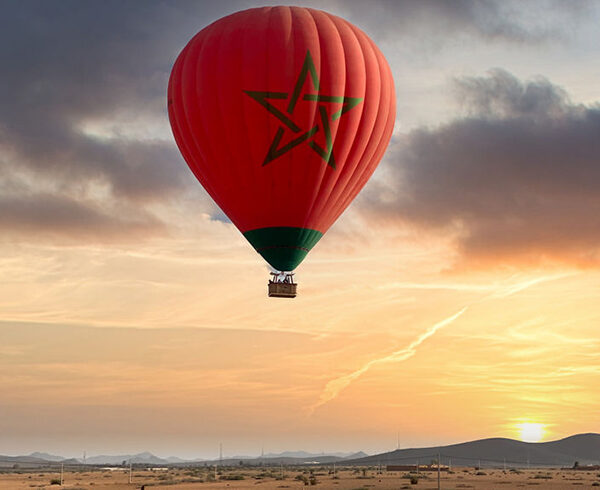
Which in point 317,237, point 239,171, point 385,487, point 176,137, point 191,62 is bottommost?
point 385,487

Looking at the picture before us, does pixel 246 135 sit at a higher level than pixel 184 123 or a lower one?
lower

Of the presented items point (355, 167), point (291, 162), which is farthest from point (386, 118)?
point (291, 162)

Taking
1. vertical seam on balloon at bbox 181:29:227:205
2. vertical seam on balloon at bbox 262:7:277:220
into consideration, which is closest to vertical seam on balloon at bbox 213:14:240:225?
vertical seam on balloon at bbox 181:29:227:205

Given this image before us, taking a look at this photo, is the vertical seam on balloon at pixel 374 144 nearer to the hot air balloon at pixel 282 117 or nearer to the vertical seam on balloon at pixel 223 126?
the hot air balloon at pixel 282 117

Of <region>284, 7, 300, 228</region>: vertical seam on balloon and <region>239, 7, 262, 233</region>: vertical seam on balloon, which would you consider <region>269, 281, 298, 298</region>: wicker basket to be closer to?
<region>284, 7, 300, 228</region>: vertical seam on balloon

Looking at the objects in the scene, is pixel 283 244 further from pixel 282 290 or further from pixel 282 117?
pixel 282 117

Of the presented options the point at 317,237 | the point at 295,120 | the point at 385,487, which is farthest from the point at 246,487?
the point at 295,120

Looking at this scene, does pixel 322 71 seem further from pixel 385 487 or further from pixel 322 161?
pixel 385 487

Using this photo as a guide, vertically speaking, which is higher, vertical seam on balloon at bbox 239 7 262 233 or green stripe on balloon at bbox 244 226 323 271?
vertical seam on balloon at bbox 239 7 262 233

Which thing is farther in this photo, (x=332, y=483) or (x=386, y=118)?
(x=332, y=483)
